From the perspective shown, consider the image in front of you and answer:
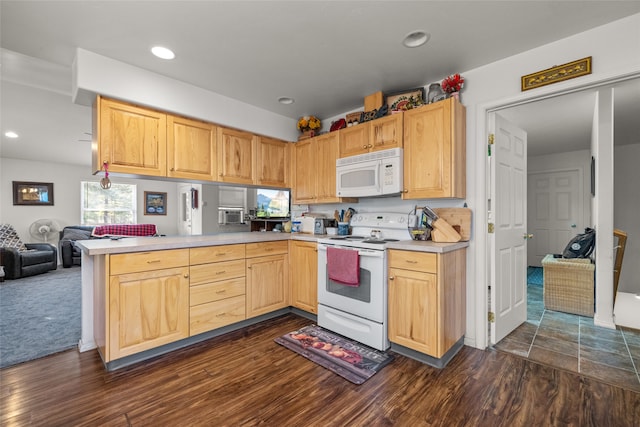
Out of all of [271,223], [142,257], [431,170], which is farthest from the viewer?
[271,223]

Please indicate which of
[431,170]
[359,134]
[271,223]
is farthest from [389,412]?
[271,223]

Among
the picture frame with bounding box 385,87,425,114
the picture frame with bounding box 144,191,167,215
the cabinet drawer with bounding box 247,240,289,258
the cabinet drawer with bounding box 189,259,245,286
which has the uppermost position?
the picture frame with bounding box 385,87,425,114

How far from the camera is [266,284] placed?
3018mm

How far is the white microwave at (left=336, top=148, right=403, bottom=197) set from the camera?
2.64 metres

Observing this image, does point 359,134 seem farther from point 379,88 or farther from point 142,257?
point 142,257

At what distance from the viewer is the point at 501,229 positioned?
8.38 feet

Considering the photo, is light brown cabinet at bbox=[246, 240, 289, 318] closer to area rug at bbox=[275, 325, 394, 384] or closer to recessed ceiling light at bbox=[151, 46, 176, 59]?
area rug at bbox=[275, 325, 394, 384]

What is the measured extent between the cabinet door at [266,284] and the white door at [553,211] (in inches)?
224

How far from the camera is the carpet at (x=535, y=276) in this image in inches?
190

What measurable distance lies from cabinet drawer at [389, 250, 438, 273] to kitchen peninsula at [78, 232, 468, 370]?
0.05m

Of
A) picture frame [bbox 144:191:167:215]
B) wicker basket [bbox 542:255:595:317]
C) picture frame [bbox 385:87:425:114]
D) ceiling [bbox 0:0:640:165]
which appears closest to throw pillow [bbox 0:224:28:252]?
picture frame [bbox 144:191:167:215]

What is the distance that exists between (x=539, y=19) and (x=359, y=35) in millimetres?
1147

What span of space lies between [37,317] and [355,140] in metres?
3.99

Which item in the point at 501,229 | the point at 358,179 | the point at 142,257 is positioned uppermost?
the point at 358,179
